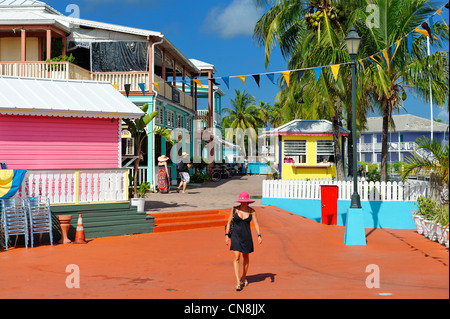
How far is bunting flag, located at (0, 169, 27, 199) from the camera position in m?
11.5

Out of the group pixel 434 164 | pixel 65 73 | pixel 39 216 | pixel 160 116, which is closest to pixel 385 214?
pixel 434 164

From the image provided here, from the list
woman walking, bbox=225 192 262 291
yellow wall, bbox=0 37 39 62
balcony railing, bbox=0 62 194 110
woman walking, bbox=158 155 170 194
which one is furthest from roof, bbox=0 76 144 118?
yellow wall, bbox=0 37 39 62

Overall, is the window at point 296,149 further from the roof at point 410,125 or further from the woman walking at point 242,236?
the roof at point 410,125

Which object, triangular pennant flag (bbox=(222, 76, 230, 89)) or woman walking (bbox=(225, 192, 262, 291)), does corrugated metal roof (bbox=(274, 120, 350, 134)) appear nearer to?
triangular pennant flag (bbox=(222, 76, 230, 89))

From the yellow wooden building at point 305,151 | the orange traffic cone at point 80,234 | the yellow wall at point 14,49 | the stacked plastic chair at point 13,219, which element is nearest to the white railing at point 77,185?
the stacked plastic chair at point 13,219

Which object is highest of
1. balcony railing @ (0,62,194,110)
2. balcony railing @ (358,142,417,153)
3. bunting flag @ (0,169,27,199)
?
balcony railing @ (0,62,194,110)

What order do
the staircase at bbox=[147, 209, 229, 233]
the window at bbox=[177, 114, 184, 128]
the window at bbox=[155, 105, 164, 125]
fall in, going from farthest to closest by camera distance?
the window at bbox=[177, 114, 184, 128] < the window at bbox=[155, 105, 164, 125] < the staircase at bbox=[147, 209, 229, 233]

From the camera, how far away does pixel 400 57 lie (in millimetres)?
17406

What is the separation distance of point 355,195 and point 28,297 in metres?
7.77

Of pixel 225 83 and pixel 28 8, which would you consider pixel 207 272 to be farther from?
pixel 28 8

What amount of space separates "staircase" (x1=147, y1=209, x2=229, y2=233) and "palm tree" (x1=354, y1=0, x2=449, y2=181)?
664 centimetres

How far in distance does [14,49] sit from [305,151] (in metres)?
14.2
